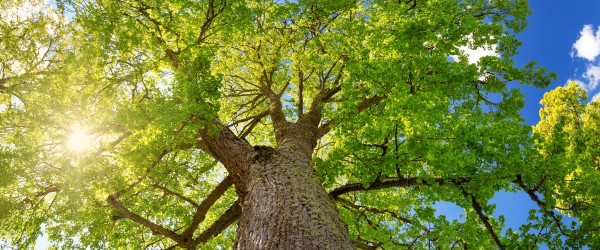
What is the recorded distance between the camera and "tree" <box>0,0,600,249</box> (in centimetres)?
551

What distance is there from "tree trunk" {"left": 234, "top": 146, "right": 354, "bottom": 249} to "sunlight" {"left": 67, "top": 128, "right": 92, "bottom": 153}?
395 centimetres

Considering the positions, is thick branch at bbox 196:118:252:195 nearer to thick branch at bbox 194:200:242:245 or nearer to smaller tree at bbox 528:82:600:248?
thick branch at bbox 194:200:242:245

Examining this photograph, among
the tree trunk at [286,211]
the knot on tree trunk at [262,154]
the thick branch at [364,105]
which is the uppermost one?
the thick branch at [364,105]

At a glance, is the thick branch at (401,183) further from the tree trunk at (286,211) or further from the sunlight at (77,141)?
the sunlight at (77,141)

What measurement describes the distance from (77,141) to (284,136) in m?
4.62

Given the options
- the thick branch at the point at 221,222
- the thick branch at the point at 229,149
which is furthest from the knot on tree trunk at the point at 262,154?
the thick branch at the point at 221,222

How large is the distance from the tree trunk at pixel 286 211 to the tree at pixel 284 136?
3cm

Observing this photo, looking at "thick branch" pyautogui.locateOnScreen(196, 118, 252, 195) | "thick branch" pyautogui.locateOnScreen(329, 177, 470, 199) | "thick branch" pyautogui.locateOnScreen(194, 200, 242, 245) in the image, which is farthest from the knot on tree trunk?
"thick branch" pyautogui.locateOnScreen(329, 177, 470, 199)

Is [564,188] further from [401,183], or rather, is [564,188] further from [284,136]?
[284,136]

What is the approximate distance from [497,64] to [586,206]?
12.7ft

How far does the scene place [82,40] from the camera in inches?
305

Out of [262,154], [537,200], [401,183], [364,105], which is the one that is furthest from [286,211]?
[364,105]

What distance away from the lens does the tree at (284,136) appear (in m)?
5.51

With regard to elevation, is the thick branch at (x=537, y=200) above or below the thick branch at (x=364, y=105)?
below
